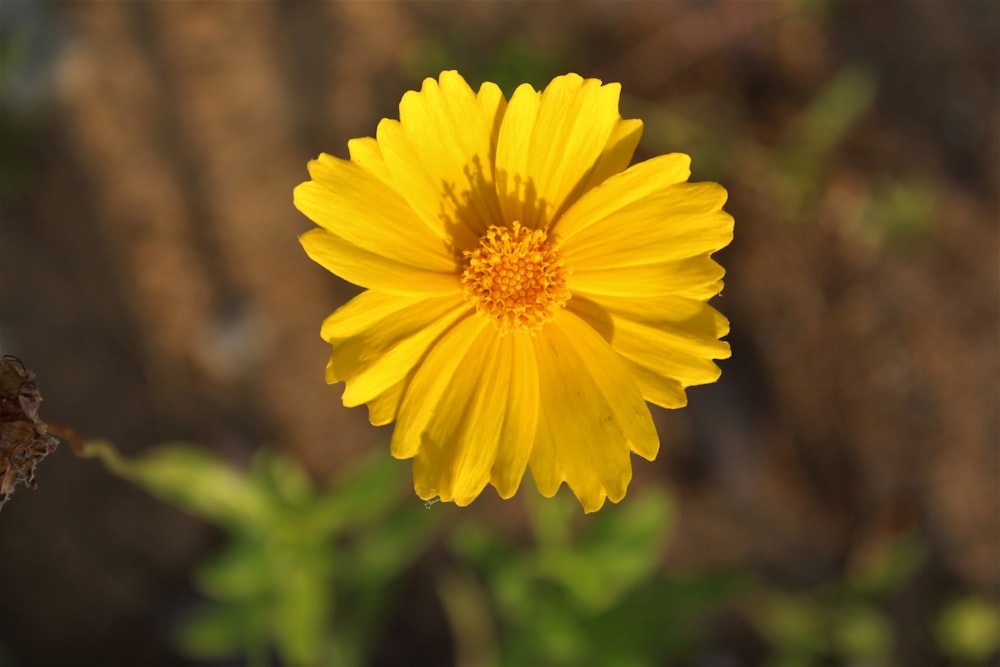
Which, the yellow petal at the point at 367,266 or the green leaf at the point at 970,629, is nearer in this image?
the yellow petal at the point at 367,266

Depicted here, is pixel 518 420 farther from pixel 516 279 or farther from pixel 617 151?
pixel 617 151

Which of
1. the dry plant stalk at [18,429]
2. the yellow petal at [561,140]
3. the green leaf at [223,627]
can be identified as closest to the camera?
the dry plant stalk at [18,429]

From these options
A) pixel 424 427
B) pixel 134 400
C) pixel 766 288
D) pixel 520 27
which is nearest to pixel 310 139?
pixel 520 27

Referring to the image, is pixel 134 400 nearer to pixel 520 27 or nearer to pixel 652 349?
pixel 520 27

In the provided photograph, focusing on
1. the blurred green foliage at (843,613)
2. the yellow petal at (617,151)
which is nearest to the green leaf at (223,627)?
the yellow petal at (617,151)

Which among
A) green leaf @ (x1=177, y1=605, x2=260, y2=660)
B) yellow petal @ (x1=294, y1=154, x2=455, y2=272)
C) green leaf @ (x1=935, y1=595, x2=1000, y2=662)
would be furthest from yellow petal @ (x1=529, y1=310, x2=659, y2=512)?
green leaf @ (x1=935, y1=595, x2=1000, y2=662)

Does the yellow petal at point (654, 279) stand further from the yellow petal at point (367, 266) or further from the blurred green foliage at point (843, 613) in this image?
the blurred green foliage at point (843, 613)
